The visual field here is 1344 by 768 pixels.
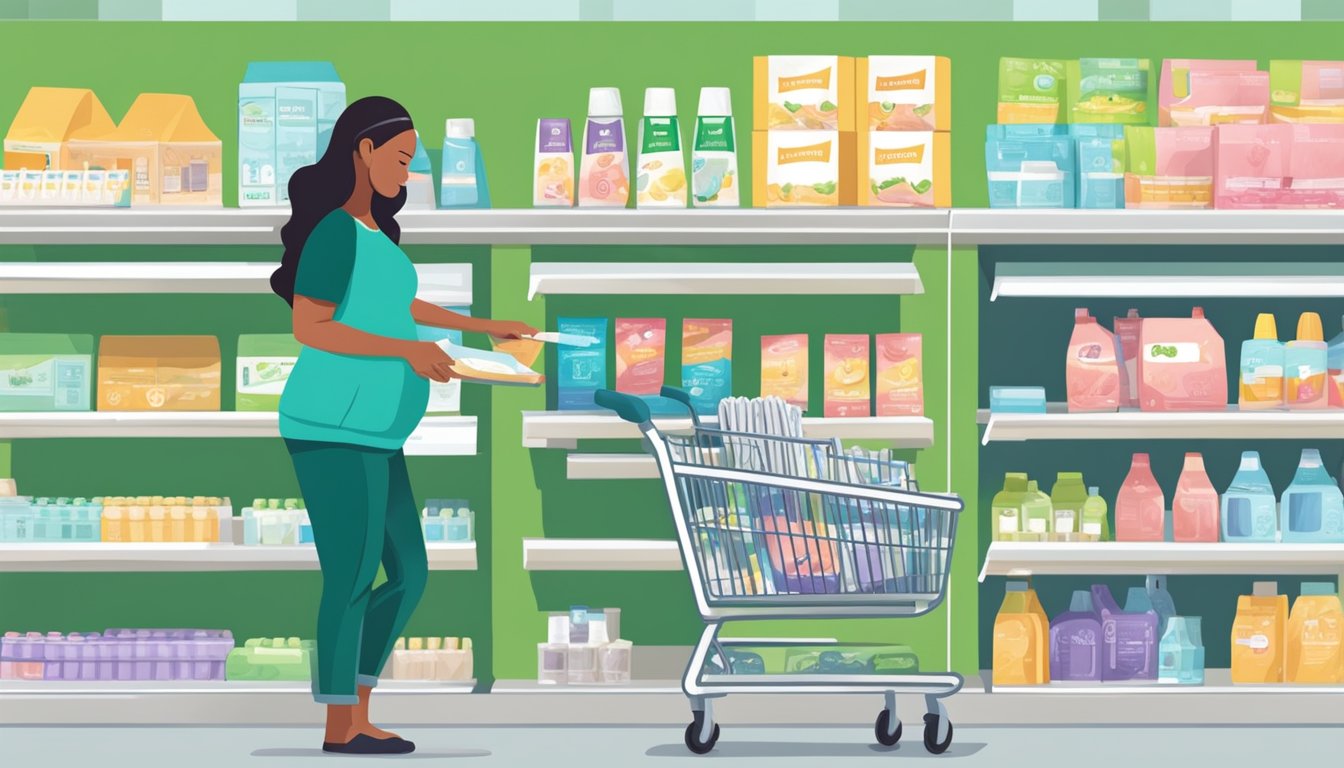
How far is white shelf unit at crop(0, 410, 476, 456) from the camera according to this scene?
5.34 metres

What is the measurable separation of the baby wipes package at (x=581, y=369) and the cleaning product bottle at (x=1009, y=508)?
3.89ft

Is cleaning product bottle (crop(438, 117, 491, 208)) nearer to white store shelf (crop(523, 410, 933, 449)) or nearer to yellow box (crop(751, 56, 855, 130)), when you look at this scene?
white store shelf (crop(523, 410, 933, 449))

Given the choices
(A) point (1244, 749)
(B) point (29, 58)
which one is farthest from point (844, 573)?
(B) point (29, 58)

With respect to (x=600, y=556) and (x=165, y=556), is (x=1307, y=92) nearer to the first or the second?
(x=600, y=556)

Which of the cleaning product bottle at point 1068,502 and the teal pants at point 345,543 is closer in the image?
the teal pants at point 345,543

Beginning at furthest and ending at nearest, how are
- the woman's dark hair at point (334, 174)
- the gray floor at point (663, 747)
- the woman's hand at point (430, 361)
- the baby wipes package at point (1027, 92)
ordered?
the baby wipes package at point (1027, 92) → the gray floor at point (663, 747) → the woman's dark hair at point (334, 174) → the woman's hand at point (430, 361)

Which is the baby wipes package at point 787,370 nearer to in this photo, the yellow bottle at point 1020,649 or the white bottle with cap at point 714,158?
the white bottle with cap at point 714,158

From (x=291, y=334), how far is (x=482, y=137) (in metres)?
0.84

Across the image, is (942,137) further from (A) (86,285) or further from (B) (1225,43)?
(A) (86,285)

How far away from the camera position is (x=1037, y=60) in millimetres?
5559

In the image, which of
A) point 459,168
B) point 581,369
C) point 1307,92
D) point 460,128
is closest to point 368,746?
point 581,369

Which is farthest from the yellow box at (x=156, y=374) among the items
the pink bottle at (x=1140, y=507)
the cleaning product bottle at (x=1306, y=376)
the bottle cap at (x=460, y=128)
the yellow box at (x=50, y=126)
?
the cleaning product bottle at (x=1306, y=376)

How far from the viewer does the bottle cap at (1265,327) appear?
539 centimetres

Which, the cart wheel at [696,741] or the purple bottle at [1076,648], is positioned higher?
the purple bottle at [1076,648]
